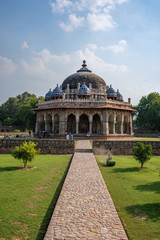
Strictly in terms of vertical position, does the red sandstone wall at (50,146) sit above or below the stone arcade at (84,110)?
below

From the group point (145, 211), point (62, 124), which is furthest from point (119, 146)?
point (145, 211)

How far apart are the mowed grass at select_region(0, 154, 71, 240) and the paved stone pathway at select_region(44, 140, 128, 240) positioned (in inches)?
16.6

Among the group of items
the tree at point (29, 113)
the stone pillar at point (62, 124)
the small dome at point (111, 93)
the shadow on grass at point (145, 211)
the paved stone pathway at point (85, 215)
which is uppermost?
the small dome at point (111, 93)

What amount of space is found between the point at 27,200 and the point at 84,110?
21.5m

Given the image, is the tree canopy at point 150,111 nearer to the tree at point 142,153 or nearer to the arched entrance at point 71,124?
the arched entrance at point 71,124

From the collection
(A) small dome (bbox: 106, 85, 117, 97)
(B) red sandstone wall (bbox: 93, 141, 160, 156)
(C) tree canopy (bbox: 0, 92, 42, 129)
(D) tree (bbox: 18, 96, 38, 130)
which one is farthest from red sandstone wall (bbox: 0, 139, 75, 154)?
(C) tree canopy (bbox: 0, 92, 42, 129)

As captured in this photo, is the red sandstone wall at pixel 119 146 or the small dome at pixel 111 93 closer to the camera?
the red sandstone wall at pixel 119 146

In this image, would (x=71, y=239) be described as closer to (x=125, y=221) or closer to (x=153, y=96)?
(x=125, y=221)

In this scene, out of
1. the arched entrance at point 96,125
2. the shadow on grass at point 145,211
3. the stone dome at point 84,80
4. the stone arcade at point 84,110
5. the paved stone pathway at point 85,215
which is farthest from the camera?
the stone dome at point 84,80

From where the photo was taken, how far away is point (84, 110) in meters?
27.5

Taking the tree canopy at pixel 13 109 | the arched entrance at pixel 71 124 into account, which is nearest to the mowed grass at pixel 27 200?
the arched entrance at pixel 71 124

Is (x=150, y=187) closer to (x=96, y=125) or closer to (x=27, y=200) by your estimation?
(x=27, y=200)

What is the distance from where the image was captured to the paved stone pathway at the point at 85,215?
4.05 m

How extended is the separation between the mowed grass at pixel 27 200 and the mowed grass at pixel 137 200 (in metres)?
1.95
